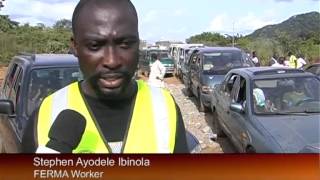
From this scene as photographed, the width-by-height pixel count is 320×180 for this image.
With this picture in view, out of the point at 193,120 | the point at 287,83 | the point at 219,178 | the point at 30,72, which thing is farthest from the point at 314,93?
the point at 30,72

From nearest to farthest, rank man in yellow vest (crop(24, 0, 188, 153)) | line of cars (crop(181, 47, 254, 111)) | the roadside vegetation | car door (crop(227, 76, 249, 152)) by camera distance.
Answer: man in yellow vest (crop(24, 0, 188, 153)) → the roadside vegetation → line of cars (crop(181, 47, 254, 111)) → car door (crop(227, 76, 249, 152))

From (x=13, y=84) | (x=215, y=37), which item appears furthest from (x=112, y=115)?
(x=13, y=84)

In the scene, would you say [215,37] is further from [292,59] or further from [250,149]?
[292,59]

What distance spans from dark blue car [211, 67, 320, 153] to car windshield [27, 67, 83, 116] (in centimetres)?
89

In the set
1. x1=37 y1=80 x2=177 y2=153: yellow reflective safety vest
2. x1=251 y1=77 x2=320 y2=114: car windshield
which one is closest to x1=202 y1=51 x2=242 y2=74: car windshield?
x1=251 y1=77 x2=320 y2=114: car windshield

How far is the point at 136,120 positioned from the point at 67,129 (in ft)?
0.67

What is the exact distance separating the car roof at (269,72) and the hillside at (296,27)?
103 centimetres

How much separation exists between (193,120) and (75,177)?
986 millimetres

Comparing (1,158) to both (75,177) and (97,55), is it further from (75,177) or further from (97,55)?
(97,55)

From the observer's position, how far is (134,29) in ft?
5.34

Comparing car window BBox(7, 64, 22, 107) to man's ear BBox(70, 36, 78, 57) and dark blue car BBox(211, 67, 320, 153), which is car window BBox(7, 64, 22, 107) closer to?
dark blue car BBox(211, 67, 320, 153)

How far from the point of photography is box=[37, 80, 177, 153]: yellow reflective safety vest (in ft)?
5.34

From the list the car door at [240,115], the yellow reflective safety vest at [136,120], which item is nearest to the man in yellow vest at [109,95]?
the yellow reflective safety vest at [136,120]

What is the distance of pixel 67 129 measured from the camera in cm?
162
